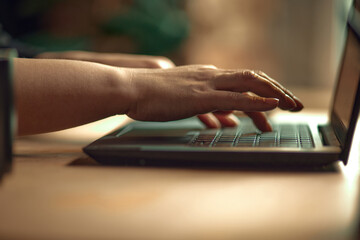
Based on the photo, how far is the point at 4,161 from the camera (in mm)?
451

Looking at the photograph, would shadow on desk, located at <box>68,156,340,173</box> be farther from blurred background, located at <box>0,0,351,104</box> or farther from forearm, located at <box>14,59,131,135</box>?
blurred background, located at <box>0,0,351,104</box>

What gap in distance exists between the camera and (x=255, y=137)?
0.70 m

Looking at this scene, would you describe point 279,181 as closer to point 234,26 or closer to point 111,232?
point 111,232

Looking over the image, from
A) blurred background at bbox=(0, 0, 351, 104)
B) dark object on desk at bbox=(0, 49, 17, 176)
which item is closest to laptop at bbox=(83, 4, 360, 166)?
dark object on desk at bbox=(0, 49, 17, 176)

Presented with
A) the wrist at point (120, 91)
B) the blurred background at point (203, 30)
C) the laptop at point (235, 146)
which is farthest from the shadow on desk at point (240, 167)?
the blurred background at point (203, 30)

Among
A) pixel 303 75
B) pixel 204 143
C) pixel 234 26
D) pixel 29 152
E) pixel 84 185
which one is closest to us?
pixel 84 185

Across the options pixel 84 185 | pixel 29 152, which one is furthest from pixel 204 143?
pixel 29 152

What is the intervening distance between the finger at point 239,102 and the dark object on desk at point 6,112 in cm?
33

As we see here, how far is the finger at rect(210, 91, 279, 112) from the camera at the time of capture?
66cm

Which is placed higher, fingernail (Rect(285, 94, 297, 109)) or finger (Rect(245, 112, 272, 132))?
fingernail (Rect(285, 94, 297, 109))

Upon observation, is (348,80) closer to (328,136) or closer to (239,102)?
(328,136)

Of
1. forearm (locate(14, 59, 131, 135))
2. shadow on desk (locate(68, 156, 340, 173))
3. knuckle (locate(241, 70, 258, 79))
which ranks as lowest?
shadow on desk (locate(68, 156, 340, 173))

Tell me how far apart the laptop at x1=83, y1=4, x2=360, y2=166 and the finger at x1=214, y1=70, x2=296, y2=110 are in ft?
0.21

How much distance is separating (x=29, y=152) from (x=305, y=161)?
0.47 meters
